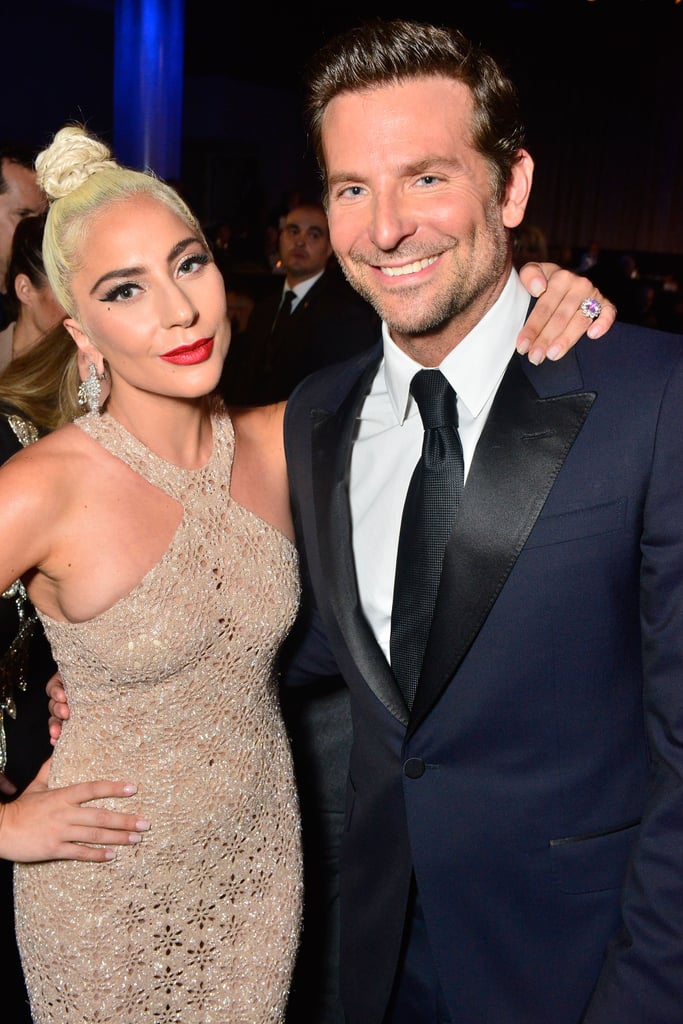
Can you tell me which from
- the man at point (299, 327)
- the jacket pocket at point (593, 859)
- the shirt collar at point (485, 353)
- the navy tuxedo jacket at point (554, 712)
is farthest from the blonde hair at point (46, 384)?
the man at point (299, 327)

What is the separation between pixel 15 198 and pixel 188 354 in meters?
1.74

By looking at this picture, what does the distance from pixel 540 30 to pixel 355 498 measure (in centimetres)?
1197

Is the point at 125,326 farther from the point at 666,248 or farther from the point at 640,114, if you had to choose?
the point at 666,248

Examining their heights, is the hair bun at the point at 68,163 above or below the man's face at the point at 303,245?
above

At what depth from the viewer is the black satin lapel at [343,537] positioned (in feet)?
4.73

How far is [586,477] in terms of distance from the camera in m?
1.26

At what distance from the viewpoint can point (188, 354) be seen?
62.2 inches

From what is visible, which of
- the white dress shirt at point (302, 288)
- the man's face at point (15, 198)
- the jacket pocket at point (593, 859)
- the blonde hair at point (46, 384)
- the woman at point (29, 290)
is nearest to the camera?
the jacket pocket at point (593, 859)

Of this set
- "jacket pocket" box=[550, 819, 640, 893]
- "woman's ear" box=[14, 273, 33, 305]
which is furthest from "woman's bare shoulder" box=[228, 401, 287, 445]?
"jacket pocket" box=[550, 819, 640, 893]

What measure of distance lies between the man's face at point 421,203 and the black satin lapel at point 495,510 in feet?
0.68

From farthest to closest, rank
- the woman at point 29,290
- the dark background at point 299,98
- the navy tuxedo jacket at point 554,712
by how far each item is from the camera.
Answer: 1. the dark background at point 299,98
2. the woman at point 29,290
3. the navy tuxedo jacket at point 554,712

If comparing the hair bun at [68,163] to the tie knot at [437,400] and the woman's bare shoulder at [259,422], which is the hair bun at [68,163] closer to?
the woman's bare shoulder at [259,422]

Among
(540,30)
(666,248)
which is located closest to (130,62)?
(540,30)

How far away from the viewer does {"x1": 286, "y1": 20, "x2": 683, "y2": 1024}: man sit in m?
1.26
